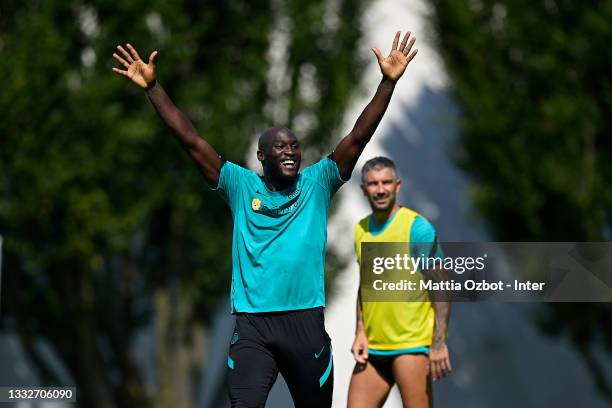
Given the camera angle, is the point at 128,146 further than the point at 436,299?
Yes

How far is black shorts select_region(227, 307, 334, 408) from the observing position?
4445 mm

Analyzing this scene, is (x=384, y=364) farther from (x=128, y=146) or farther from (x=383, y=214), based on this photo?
(x=128, y=146)

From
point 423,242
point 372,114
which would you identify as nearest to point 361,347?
point 423,242

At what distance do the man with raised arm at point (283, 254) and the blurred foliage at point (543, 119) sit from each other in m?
5.68

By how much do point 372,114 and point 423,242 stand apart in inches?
47.2

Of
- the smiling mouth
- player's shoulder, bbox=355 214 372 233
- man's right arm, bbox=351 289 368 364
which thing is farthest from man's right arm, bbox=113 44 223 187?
man's right arm, bbox=351 289 368 364

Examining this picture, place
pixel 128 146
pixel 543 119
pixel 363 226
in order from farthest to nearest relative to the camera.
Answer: pixel 128 146, pixel 543 119, pixel 363 226

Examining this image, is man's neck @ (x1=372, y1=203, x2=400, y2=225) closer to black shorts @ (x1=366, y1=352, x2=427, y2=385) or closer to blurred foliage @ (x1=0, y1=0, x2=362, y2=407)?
black shorts @ (x1=366, y1=352, x2=427, y2=385)

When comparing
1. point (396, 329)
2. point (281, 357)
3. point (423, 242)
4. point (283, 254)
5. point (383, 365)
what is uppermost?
point (423, 242)

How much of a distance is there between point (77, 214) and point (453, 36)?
408 centimetres

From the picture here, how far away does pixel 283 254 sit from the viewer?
4.53 metres

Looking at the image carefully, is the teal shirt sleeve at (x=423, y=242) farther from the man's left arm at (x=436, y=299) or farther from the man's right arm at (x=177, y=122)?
the man's right arm at (x=177, y=122)

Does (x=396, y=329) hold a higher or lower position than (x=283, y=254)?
lower

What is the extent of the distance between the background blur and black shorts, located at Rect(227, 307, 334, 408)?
585 centimetres
